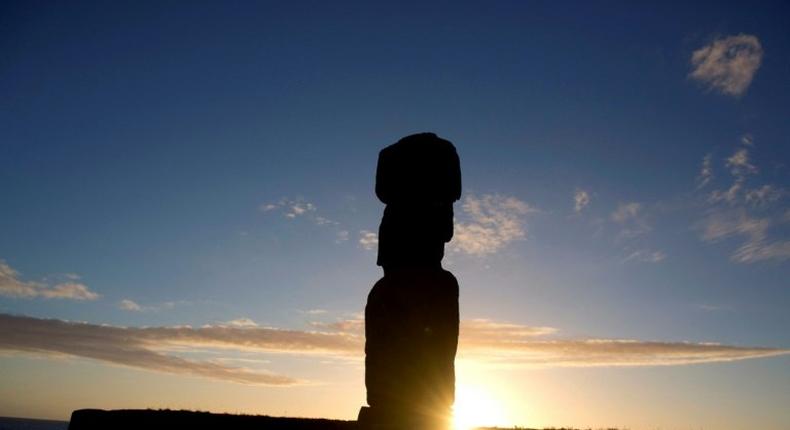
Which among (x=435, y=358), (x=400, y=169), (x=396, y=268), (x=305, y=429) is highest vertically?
(x=400, y=169)

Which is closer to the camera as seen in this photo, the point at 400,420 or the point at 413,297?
the point at 400,420

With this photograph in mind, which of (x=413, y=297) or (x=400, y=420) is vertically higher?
(x=413, y=297)

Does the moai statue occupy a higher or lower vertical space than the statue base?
higher

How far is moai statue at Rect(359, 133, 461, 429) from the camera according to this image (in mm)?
8789

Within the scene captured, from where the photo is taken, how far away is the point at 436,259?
9672mm

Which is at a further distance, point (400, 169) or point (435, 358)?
point (400, 169)

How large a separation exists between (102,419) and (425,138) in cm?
653

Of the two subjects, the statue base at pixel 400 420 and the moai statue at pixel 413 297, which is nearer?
the statue base at pixel 400 420

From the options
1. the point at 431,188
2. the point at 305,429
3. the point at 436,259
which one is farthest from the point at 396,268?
the point at 305,429

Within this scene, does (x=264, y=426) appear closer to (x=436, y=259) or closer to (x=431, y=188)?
(x=436, y=259)

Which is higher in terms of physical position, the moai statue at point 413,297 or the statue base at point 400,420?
the moai statue at point 413,297

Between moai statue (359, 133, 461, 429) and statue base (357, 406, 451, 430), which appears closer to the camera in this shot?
statue base (357, 406, 451, 430)

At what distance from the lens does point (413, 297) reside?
29.6 feet

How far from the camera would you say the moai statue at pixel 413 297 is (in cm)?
879
